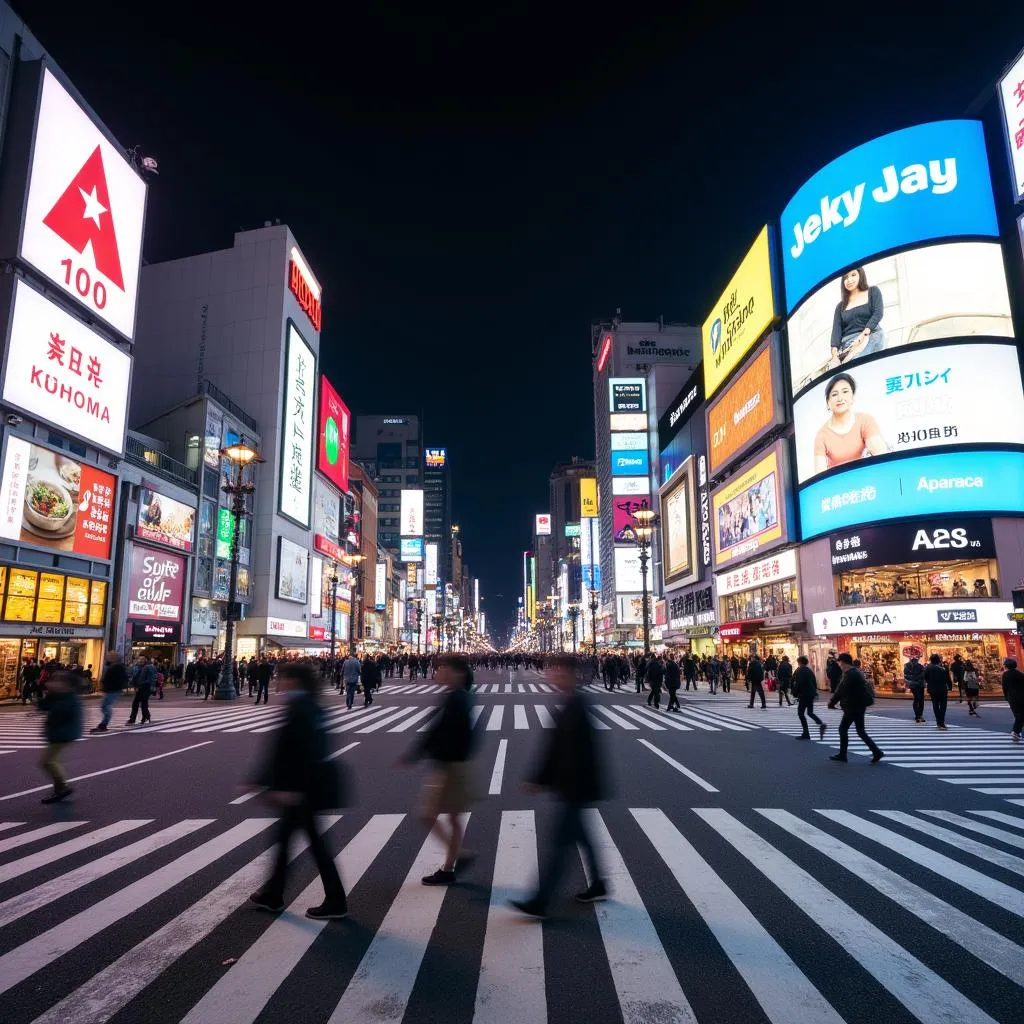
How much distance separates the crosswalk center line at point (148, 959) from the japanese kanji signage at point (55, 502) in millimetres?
27656

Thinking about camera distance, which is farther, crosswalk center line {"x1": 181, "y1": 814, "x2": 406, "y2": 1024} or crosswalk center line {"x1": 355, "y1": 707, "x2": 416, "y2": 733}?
crosswalk center line {"x1": 355, "y1": 707, "x2": 416, "y2": 733}

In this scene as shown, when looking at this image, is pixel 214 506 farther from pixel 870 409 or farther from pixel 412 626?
pixel 412 626

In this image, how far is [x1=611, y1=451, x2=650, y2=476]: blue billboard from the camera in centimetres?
10106

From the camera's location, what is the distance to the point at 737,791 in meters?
9.41

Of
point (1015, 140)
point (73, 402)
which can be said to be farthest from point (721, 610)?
point (73, 402)

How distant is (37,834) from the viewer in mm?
7316

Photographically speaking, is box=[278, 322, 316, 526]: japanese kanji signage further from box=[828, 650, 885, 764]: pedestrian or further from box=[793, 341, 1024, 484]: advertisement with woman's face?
box=[828, 650, 885, 764]: pedestrian

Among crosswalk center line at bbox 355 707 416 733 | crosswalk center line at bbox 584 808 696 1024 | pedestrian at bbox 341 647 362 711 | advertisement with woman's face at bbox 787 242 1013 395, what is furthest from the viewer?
advertisement with woman's face at bbox 787 242 1013 395

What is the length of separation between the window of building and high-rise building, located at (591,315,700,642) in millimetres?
58798

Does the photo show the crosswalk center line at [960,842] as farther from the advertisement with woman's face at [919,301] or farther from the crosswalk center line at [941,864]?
the advertisement with woman's face at [919,301]

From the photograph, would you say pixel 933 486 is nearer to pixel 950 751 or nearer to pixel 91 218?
pixel 950 751

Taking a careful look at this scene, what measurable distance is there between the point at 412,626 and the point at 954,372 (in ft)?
378

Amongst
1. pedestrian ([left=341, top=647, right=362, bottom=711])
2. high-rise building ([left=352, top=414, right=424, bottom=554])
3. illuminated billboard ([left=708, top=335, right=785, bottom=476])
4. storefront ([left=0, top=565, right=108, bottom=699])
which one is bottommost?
pedestrian ([left=341, top=647, right=362, bottom=711])

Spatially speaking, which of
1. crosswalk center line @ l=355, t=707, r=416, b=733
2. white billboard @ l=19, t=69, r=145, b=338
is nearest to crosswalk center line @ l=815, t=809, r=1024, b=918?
crosswalk center line @ l=355, t=707, r=416, b=733
